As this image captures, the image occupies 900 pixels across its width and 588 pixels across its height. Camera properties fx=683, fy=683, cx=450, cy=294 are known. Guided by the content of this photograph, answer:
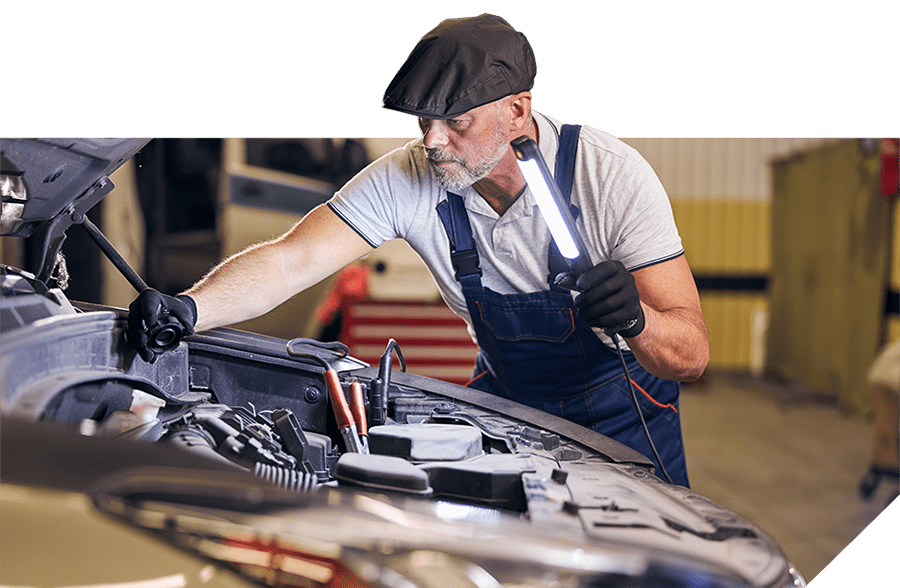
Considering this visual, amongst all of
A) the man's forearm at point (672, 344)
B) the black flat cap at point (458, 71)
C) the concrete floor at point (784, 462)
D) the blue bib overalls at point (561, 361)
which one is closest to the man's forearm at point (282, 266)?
the blue bib overalls at point (561, 361)

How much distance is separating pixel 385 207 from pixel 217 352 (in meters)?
0.51

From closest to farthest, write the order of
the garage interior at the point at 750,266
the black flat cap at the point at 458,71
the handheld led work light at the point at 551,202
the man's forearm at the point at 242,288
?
the handheld led work light at the point at 551,202
the black flat cap at the point at 458,71
the man's forearm at the point at 242,288
the garage interior at the point at 750,266

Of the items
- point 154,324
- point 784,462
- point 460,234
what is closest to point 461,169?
point 460,234

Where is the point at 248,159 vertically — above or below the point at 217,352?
above

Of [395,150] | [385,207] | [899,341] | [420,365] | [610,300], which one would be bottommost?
[420,365]

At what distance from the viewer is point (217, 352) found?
1.43m

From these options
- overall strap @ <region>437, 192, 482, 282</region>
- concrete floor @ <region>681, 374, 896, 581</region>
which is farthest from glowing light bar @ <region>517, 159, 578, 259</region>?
concrete floor @ <region>681, 374, 896, 581</region>

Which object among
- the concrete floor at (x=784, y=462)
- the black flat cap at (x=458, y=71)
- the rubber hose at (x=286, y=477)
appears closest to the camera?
the rubber hose at (x=286, y=477)

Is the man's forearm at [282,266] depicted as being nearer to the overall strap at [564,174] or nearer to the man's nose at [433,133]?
the man's nose at [433,133]

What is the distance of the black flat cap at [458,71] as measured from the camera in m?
1.31

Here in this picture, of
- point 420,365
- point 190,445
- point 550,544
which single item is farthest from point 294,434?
point 420,365

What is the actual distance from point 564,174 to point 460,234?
272mm

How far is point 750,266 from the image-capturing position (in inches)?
90.4

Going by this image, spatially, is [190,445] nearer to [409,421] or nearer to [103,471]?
[103,471]
